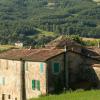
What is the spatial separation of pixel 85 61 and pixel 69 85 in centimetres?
389

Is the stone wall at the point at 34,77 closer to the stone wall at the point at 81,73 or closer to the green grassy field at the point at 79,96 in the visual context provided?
→ the stone wall at the point at 81,73

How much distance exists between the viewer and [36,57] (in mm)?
45844

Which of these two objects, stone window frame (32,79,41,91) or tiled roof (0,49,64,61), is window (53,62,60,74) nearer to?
tiled roof (0,49,64,61)

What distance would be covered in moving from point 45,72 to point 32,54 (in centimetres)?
415

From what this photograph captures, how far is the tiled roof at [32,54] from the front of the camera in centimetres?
4515

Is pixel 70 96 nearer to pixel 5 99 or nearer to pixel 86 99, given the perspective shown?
pixel 86 99

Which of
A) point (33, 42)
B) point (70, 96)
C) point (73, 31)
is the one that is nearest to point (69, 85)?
point (70, 96)

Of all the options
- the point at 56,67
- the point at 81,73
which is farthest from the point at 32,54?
the point at 81,73

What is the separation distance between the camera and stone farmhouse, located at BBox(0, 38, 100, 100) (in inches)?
1751

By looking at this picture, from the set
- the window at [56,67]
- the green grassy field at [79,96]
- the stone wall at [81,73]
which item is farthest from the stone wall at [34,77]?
the green grassy field at [79,96]

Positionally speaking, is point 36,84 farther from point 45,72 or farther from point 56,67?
point 56,67

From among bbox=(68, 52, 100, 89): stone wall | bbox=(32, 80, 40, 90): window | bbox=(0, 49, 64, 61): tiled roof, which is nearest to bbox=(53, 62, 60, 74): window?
bbox=(0, 49, 64, 61): tiled roof

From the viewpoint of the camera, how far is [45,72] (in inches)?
1735

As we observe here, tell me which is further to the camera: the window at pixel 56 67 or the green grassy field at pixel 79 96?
the window at pixel 56 67
